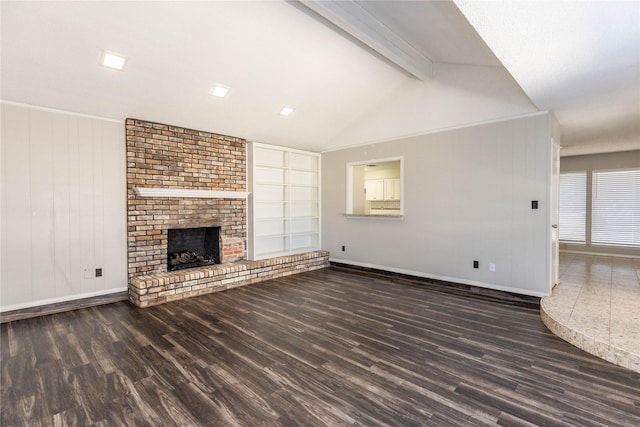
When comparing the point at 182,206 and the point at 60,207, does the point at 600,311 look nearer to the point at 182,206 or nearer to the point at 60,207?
the point at 182,206

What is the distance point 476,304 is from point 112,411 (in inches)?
157

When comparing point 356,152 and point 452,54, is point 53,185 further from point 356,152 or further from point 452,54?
point 452,54

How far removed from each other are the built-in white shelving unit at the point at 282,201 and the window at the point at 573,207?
579 centimetres

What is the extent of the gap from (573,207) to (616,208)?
72cm

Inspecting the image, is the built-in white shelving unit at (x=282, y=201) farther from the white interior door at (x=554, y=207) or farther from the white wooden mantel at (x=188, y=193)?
the white interior door at (x=554, y=207)

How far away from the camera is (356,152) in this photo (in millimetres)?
6277

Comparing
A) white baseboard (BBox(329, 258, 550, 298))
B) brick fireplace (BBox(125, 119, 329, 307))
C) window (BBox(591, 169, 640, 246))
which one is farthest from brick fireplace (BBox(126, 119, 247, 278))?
window (BBox(591, 169, 640, 246))

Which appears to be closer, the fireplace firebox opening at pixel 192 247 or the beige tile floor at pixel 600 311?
the beige tile floor at pixel 600 311

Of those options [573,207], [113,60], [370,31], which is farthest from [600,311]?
[113,60]

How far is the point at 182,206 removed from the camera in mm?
4938

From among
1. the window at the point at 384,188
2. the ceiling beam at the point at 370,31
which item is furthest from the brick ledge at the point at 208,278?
the ceiling beam at the point at 370,31

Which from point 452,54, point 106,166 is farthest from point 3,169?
point 452,54

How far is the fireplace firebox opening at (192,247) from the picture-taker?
198 inches

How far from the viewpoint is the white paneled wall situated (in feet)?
11.8
